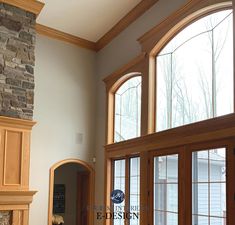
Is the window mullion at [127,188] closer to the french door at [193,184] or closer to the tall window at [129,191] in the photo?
the tall window at [129,191]

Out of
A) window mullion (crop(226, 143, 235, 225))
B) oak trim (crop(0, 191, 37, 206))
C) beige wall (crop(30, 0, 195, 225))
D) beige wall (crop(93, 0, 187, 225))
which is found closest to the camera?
window mullion (crop(226, 143, 235, 225))

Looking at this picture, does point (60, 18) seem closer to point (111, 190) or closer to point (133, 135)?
point (133, 135)

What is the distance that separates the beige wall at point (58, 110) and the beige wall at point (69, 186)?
92.2 inches

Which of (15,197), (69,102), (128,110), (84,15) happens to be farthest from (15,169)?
(84,15)

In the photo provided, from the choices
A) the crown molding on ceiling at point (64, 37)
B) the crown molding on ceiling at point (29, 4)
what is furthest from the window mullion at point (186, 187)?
the crown molding on ceiling at point (64, 37)

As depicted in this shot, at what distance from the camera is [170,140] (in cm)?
595

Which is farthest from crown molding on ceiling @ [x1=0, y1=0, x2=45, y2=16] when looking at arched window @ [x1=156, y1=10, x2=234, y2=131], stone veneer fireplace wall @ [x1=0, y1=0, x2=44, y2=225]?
arched window @ [x1=156, y1=10, x2=234, y2=131]

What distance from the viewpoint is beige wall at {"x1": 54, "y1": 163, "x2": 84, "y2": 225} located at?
10.5 meters

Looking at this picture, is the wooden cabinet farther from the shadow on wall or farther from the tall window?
the shadow on wall

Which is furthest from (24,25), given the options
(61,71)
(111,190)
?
(111,190)

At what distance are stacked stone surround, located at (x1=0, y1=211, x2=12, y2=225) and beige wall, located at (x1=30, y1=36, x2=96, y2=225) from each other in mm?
900

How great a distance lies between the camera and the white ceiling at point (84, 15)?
7.36 metres

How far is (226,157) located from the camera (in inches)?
193

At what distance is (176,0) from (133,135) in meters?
2.81
